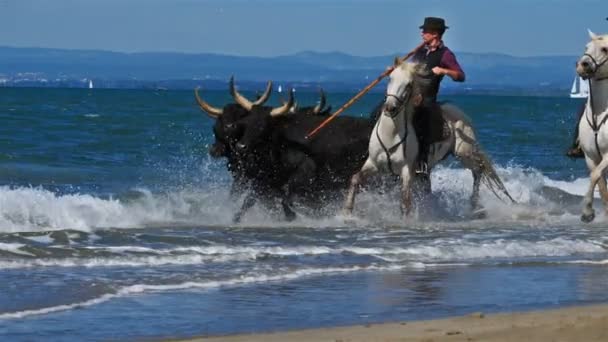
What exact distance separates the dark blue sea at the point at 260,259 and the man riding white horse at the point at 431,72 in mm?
845

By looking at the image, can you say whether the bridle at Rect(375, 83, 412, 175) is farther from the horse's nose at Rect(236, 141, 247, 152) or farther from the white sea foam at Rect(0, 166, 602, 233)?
the horse's nose at Rect(236, 141, 247, 152)

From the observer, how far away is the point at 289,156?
16.5 meters

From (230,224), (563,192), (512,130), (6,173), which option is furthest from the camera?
(512,130)

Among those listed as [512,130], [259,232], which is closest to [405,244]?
[259,232]

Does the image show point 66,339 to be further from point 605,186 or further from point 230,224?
point 605,186

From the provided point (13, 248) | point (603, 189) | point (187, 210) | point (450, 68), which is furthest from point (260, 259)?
point (187, 210)

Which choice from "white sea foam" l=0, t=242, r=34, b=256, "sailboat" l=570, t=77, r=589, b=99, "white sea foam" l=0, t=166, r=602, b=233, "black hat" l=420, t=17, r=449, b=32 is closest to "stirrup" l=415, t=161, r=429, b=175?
"white sea foam" l=0, t=166, r=602, b=233

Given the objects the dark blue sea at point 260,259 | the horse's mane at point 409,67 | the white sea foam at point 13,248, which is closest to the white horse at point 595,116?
the dark blue sea at point 260,259

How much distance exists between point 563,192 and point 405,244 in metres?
8.30

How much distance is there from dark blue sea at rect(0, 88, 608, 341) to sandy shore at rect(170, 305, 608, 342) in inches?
14.0

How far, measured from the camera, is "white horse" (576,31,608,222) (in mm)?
15148

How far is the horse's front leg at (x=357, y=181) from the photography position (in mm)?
15914

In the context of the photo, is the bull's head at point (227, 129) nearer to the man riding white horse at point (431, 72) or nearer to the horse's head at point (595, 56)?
the man riding white horse at point (431, 72)

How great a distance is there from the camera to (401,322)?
9391 mm
